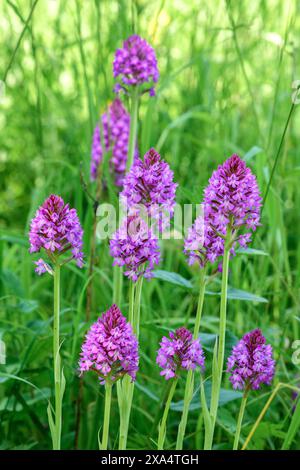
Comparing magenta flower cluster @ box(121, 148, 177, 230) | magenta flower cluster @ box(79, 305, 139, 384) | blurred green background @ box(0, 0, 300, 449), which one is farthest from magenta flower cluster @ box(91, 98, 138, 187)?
magenta flower cluster @ box(79, 305, 139, 384)

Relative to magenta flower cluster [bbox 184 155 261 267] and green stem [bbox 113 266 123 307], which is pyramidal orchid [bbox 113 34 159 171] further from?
magenta flower cluster [bbox 184 155 261 267]

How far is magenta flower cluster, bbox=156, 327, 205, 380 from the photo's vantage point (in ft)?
4.76

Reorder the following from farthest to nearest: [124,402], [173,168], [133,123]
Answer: [173,168] → [133,123] → [124,402]

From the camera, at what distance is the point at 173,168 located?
2.88 m

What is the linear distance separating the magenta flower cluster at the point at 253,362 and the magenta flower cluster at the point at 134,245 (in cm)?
27

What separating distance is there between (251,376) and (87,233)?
3.42 feet

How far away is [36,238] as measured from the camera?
1.43 m

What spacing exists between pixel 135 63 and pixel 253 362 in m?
0.85

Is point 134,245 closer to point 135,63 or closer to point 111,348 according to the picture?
point 111,348

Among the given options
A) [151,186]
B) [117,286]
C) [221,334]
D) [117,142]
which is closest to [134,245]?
[151,186]

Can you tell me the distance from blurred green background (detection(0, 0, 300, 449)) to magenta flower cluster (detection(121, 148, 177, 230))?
0.86 ft

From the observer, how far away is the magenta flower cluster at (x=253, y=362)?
150 centimetres

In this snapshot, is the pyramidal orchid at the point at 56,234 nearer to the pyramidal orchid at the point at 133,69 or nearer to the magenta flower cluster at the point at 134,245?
the magenta flower cluster at the point at 134,245
